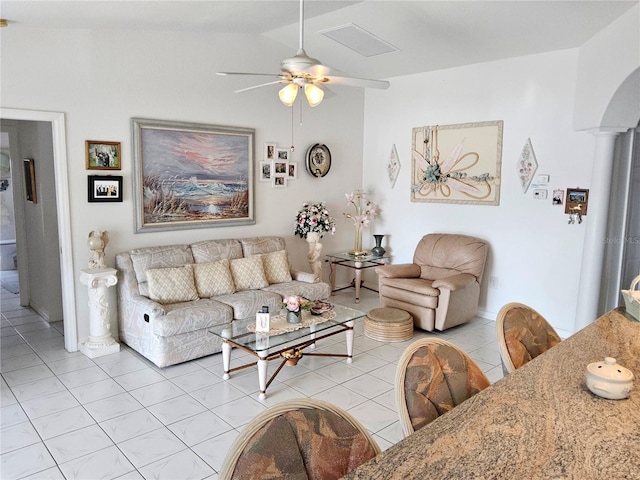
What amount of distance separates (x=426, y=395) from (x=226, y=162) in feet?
13.9

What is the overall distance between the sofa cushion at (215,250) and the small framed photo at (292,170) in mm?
1190

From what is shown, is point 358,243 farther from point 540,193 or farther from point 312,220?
point 540,193

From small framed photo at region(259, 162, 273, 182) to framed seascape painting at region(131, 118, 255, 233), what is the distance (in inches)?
7.0

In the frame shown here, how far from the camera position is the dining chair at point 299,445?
1.08 meters

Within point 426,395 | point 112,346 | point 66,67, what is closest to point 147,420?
point 112,346

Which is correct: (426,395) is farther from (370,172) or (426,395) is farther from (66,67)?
(370,172)

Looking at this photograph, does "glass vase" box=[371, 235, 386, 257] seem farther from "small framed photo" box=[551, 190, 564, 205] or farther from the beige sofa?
"small framed photo" box=[551, 190, 564, 205]

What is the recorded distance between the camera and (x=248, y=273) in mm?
5031

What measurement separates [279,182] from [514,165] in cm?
267

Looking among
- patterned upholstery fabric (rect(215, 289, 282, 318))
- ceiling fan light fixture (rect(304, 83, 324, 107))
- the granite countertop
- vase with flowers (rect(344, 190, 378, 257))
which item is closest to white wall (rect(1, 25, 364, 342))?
vase with flowers (rect(344, 190, 378, 257))

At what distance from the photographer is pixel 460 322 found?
5137 millimetres

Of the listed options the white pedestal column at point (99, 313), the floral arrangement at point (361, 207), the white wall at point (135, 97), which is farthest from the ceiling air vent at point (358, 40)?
the white pedestal column at point (99, 313)

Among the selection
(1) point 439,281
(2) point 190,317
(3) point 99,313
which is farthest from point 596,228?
(3) point 99,313

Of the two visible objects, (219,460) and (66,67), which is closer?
(219,460)
